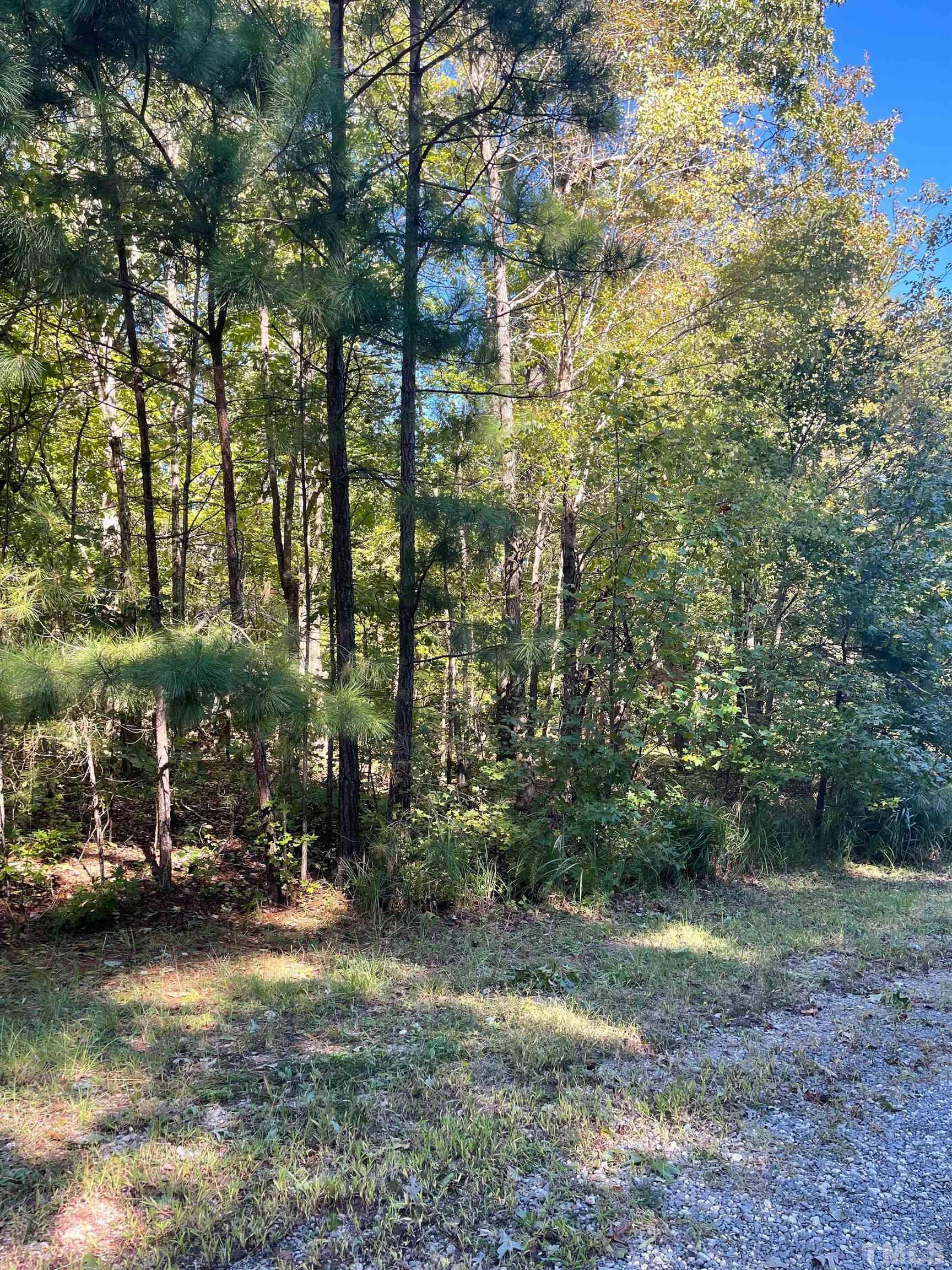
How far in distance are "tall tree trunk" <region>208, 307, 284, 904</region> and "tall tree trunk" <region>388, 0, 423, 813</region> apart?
34.9 inches

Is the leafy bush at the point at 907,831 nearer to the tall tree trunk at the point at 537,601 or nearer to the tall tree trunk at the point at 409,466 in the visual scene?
the tall tree trunk at the point at 537,601

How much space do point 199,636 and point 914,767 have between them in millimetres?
5959

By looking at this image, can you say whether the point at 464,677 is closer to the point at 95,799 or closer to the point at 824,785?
the point at 824,785

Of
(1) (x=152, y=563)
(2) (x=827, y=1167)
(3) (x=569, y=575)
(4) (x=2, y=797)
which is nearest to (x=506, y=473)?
(3) (x=569, y=575)

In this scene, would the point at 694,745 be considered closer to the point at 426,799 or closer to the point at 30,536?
the point at 426,799

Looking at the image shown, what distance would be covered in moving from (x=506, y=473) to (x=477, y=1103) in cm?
592

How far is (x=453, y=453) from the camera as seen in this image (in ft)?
20.2

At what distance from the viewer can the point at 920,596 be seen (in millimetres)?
7523

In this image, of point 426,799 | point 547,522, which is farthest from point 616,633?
point 547,522

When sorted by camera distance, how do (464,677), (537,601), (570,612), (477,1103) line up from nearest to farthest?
(477,1103) → (570,612) → (464,677) → (537,601)

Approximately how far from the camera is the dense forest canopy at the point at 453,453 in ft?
14.1

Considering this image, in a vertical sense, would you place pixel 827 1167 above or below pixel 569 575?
below

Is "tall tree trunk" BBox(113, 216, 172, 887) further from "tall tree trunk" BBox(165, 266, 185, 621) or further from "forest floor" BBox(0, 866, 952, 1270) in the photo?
"forest floor" BBox(0, 866, 952, 1270)

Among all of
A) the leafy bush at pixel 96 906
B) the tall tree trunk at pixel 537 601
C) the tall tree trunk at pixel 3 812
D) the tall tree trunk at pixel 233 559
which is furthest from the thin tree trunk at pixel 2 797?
the tall tree trunk at pixel 537 601
